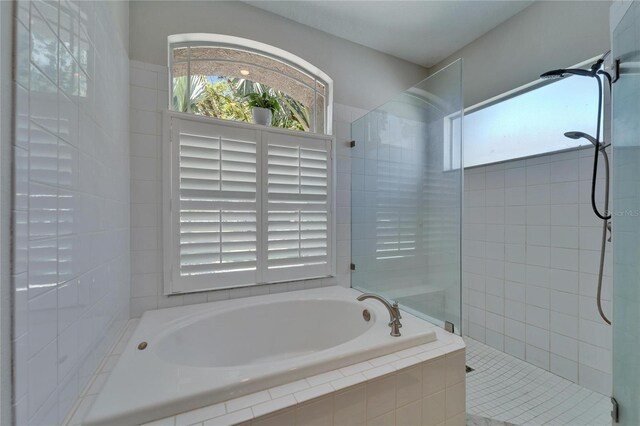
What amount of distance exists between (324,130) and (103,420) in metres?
2.18

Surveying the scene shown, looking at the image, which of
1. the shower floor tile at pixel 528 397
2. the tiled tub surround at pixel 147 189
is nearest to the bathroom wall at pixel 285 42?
the tiled tub surround at pixel 147 189

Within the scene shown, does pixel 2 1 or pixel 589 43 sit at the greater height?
pixel 589 43

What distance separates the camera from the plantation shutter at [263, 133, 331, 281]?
2008mm

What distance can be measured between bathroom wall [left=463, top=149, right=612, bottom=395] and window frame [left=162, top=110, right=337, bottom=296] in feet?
4.23

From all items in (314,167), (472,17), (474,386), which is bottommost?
(474,386)

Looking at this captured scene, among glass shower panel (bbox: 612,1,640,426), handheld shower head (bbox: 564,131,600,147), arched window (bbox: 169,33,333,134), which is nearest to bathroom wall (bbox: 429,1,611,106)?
handheld shower head (bbox: 564,131,600,147)

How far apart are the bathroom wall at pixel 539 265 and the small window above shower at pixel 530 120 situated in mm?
95

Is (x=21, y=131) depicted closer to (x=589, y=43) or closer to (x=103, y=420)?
(x=103, y=420)

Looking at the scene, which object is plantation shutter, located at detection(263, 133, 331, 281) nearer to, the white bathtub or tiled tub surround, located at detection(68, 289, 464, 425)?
the white bathtub

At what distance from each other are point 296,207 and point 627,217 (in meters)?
1.82

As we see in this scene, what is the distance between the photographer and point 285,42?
209 centimetres

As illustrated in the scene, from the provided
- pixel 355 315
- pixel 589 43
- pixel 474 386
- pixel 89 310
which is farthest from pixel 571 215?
pixel 89 310

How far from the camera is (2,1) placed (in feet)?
1.89

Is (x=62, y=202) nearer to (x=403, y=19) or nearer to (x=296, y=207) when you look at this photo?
(x=296, y=207)
